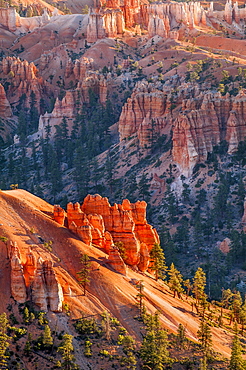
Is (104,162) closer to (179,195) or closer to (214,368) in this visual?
(179,195)

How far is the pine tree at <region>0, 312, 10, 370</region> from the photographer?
77.7 metres

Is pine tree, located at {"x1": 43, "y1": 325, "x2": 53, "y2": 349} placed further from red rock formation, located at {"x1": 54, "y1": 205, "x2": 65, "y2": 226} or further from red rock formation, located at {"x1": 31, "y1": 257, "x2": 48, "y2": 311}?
red rock formation, located at {"x1": 54, "y1": 205, "x2": 65, "y2": 226}

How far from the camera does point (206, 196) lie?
5773 inches

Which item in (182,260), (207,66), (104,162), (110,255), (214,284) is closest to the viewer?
(110,255)

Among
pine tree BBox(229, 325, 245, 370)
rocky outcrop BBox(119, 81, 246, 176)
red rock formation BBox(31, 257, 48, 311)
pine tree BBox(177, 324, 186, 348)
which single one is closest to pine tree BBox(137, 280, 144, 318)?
pine tree BBox(177, 324, 186, 348)

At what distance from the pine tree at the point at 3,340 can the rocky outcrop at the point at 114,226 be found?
16651mm

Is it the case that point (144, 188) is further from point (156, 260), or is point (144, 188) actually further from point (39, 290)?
point (39, 290)

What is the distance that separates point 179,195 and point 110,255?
2206 inches

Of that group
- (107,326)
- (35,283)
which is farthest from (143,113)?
(35,283)

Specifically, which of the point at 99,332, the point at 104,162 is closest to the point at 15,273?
the point at 99,332

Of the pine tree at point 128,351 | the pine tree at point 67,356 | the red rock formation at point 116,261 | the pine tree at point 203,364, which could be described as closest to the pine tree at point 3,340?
the pine tree at point 67,356

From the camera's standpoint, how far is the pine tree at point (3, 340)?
77.7 m

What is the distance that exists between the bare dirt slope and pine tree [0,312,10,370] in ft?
16.1

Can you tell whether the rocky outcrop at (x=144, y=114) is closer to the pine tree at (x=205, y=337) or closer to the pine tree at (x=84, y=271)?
the pine tree at (x=84, y=271)
